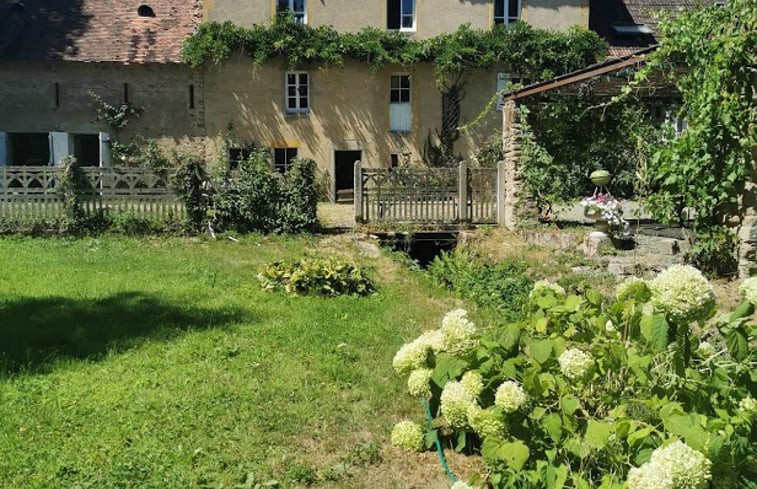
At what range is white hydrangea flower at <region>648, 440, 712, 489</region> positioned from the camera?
260 centimetres

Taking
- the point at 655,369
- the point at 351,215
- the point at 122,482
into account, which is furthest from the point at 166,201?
the point at 655,369

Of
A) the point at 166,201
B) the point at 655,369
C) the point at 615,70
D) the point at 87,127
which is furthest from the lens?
the point at 87,127

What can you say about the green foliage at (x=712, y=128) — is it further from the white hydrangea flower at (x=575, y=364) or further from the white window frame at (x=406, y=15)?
the white window frame at (x=406, y=15)

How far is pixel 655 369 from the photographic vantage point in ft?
11.1

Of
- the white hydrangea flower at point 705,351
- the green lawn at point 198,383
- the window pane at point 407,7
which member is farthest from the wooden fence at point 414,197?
the white hydrangea flower at point 705,351

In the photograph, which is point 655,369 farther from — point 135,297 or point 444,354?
point 135,297

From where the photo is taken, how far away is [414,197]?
14.4m

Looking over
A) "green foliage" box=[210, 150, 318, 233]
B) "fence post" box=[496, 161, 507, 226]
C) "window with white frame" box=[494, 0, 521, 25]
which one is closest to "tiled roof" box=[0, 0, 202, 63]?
"window with white frame" box=[494, 0, 521, 25]

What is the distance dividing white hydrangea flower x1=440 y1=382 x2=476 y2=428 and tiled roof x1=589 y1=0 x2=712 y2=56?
877 inches

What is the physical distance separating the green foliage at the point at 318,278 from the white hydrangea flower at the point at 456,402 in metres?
5.14

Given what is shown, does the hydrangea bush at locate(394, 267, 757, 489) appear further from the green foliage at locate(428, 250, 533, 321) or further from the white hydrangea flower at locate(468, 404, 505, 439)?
the green foliage at locate(428, 250, 533, 321)

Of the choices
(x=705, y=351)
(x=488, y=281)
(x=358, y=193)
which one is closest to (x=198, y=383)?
(x=705, y=351)

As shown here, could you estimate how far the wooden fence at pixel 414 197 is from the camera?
14.3 metres

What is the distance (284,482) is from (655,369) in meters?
2.01
